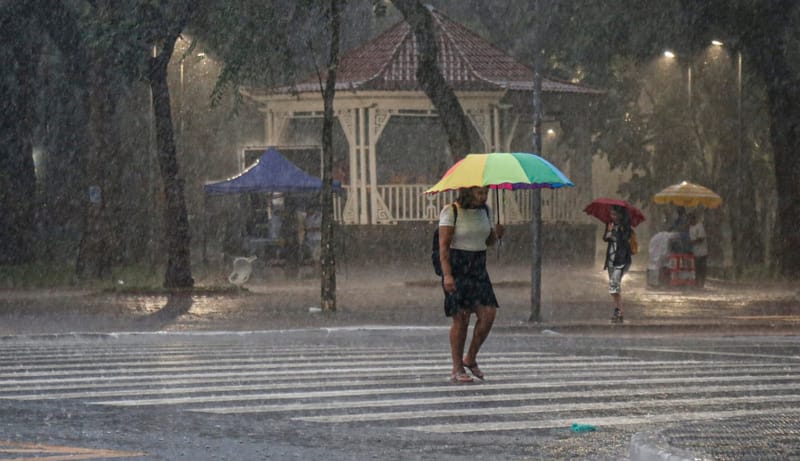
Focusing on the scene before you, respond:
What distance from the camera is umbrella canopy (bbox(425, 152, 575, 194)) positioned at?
13461mm

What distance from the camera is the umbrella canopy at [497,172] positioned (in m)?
13.5

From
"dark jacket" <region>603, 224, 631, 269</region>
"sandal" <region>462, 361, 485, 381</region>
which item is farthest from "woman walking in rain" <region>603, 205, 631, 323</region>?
"sandal" <region>462, 361, 485, 381</region>

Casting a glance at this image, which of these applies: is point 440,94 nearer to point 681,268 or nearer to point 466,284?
point 681,268

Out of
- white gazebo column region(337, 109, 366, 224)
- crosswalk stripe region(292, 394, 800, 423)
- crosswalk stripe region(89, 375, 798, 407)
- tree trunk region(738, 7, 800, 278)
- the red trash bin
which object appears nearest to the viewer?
crosswalk stripe region(292, 394, 800, 423)

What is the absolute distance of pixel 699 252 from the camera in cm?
3075

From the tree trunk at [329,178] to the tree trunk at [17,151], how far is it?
19768 millimetres

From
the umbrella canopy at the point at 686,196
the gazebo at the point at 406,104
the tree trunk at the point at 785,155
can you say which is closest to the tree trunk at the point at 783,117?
the tree trunk at the point at 785,155

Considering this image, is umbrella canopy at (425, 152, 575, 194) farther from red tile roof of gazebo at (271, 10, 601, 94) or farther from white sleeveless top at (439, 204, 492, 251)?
red tile roof of gazebo at (271, 10, 601, 94)

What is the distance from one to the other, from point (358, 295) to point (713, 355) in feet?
37.2

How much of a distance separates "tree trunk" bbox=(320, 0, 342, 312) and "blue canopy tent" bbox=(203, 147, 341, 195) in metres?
9.13

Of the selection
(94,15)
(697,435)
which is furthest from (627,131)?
(697,435)

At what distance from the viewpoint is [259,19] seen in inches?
939

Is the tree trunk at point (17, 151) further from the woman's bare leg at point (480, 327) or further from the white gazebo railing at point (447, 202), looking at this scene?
the woman's bare leg at point (480, 327)

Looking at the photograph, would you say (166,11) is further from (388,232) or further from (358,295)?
(388,232)
